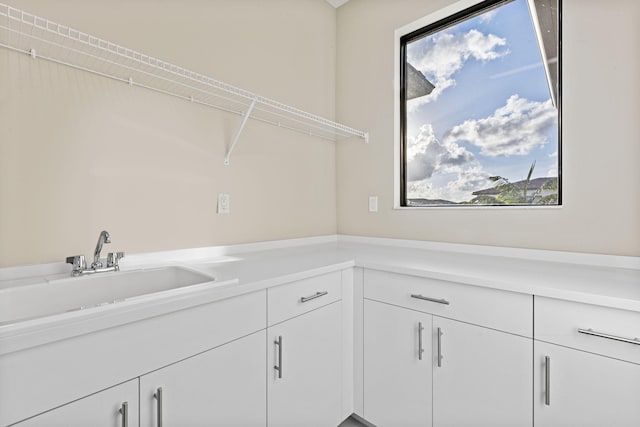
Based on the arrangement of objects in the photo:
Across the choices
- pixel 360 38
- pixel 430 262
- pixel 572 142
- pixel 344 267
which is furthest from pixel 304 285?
pixel 360 38

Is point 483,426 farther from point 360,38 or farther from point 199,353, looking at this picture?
point 360,38

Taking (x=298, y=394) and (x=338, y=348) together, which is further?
(x=338, y=348)

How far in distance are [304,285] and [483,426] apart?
859mm

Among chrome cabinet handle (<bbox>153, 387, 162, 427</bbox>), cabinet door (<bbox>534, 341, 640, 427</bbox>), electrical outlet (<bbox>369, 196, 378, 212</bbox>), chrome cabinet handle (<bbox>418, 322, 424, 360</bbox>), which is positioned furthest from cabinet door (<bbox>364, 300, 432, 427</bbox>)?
chrome cabinet handle (<bbox>153, 387, 162, 427</bbox>)

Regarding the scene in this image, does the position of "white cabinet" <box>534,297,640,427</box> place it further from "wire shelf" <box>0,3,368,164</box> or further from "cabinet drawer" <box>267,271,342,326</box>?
"wire shelf" <box>0,3,368,164</box>

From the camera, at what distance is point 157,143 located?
4.53 ft

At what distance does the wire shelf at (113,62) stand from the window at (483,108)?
92cm

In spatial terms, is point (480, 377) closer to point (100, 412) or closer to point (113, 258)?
point (100, 412)

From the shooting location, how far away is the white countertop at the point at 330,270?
2.35ft

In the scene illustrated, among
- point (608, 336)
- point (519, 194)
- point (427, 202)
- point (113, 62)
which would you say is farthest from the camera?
point (427, 202)

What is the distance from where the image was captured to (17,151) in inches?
40.4

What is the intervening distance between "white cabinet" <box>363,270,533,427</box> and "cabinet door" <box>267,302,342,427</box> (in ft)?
0.56

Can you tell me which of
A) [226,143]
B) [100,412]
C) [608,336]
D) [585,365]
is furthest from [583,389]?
[226,143]

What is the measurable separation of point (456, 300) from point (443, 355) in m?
0.25
